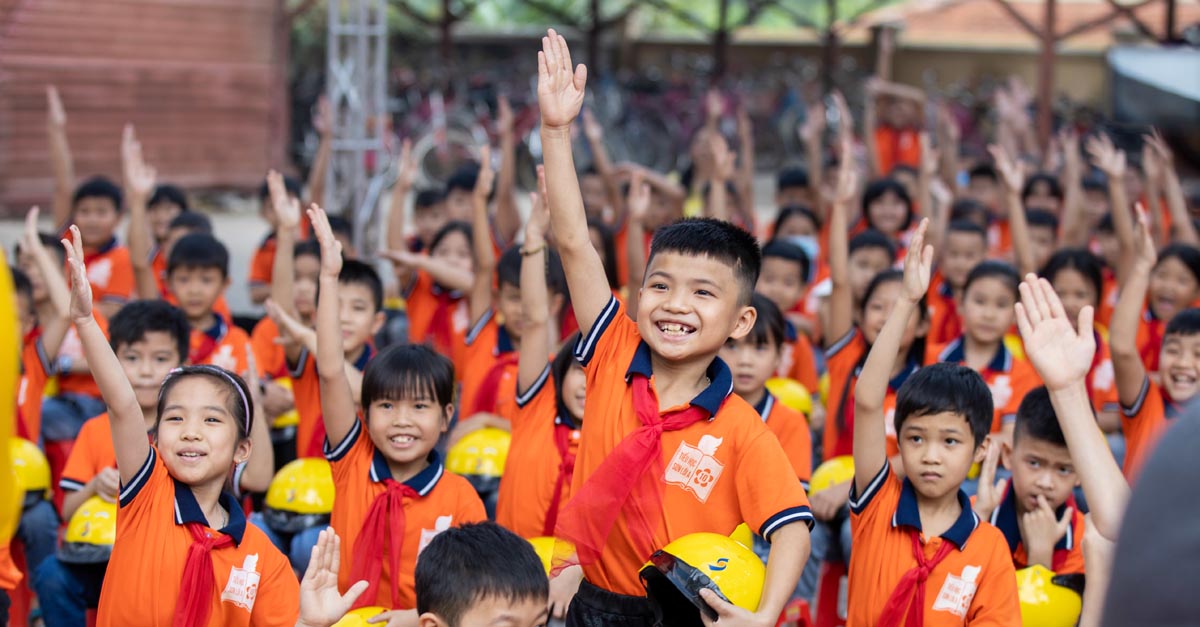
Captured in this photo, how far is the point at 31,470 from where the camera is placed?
436 cm

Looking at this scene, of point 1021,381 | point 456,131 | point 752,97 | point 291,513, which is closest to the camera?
point 291,513

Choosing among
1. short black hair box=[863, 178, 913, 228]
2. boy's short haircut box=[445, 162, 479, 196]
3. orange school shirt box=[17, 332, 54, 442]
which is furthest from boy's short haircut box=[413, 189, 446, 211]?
orange school shirt box=[17, 332, 54, 442]

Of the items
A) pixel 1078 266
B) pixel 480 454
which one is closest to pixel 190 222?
pixel 480 454

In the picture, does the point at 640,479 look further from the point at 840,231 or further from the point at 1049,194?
the point at 1049,194

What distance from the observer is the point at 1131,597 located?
1.27 metres

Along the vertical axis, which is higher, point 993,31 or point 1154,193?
point 993,31

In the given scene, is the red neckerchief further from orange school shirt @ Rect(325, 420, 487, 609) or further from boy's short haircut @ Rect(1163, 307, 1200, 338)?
boy's short haircut @ Rect(1163, 307, 1200, 338)

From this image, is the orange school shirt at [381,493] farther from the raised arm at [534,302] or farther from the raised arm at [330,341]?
the raised arm at [534,302]

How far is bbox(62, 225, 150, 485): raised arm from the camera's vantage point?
307 cm

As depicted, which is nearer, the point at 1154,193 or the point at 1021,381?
the point at 1021,381

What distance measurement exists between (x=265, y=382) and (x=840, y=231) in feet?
7.44

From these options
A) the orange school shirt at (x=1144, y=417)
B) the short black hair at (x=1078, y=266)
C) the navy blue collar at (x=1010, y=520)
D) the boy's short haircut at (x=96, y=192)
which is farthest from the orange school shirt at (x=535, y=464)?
the boy's short haircut at (x=96, y=192)

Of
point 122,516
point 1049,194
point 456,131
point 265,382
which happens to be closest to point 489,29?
point 456,131

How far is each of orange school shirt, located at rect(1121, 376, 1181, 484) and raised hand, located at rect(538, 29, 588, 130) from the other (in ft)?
7.75
